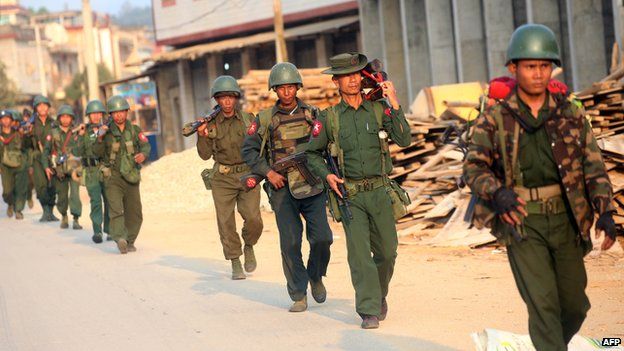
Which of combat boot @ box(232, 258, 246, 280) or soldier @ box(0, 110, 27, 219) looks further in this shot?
soldier @ box(0, 110, 27, 219)

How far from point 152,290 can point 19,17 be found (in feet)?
401

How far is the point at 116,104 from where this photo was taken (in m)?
15.6

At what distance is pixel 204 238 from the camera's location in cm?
1828

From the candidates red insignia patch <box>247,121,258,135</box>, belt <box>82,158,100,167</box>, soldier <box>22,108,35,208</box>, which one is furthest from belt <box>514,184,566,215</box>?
soldier <box>22,108,35,208</box>

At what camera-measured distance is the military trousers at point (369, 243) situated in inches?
356

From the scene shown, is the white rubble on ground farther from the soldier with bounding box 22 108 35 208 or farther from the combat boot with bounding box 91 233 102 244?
the combat boot with bounding box 91 233 102 244

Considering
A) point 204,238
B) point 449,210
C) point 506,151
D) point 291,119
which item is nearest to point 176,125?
point 204,238

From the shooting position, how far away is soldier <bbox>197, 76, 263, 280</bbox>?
1245 centimetres

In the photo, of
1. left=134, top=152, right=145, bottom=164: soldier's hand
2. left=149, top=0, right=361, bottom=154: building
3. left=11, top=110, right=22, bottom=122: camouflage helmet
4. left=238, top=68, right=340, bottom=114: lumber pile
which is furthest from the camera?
left=149, top=0, right=361, bottom=154: building

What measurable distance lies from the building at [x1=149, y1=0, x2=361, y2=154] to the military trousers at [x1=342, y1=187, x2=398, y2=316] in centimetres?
2894

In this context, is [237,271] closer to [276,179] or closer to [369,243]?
[276,179]

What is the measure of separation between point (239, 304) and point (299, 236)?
3.44 feet

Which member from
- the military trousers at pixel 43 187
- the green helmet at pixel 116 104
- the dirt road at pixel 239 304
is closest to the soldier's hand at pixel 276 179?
the dirt road at pixel 239 304

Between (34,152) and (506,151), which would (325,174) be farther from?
(34,152)
